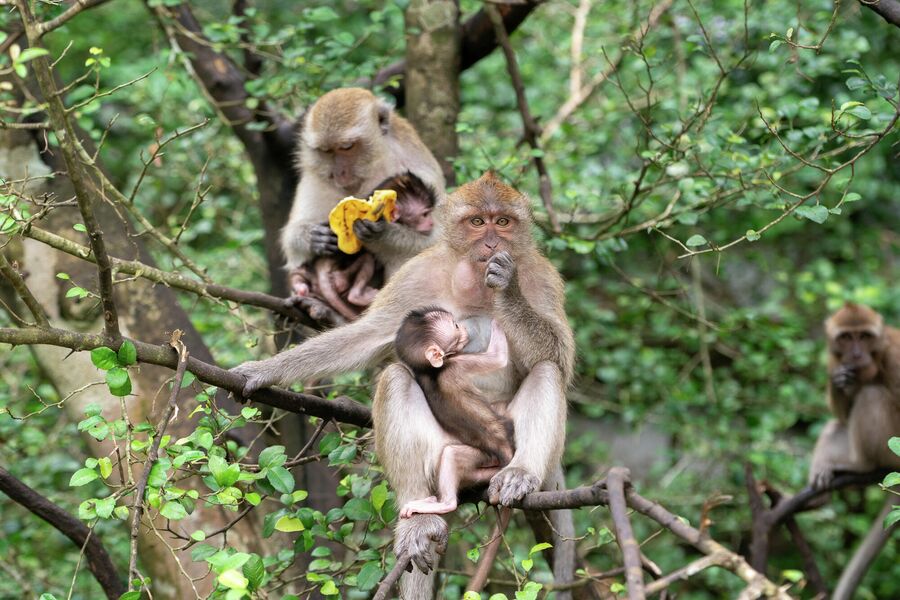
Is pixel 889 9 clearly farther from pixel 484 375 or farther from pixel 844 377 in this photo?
pixel 844 377

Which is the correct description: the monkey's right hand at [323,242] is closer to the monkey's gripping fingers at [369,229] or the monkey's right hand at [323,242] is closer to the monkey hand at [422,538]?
the monkey's gripping fingers at [369,229]

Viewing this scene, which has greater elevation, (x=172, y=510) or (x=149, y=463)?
(x=149, y=463)

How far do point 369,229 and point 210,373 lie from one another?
2.40 metres

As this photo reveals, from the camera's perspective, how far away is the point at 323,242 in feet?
20.3

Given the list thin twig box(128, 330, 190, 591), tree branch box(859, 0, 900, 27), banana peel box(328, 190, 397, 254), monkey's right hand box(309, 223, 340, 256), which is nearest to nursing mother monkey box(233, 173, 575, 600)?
thin twig box(128, 330, 190, 591)

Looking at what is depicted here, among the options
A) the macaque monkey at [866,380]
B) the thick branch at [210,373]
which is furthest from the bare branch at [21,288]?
the macaque monkey at [866,380]

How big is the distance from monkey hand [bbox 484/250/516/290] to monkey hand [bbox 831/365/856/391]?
4.05m

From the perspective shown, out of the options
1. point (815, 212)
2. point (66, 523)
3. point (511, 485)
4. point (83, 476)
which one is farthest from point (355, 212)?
point (83, 476)

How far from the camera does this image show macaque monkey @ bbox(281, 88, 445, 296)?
6047mm

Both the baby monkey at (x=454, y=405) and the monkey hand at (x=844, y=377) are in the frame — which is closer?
the baby monkey at (x=454, y=405)

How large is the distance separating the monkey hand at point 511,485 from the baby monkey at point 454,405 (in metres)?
0.22

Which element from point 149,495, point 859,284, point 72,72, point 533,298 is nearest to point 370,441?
point 533,298

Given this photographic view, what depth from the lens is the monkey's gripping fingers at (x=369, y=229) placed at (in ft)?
19.2

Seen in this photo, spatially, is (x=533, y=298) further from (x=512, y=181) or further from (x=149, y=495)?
(x=149, y=495)
